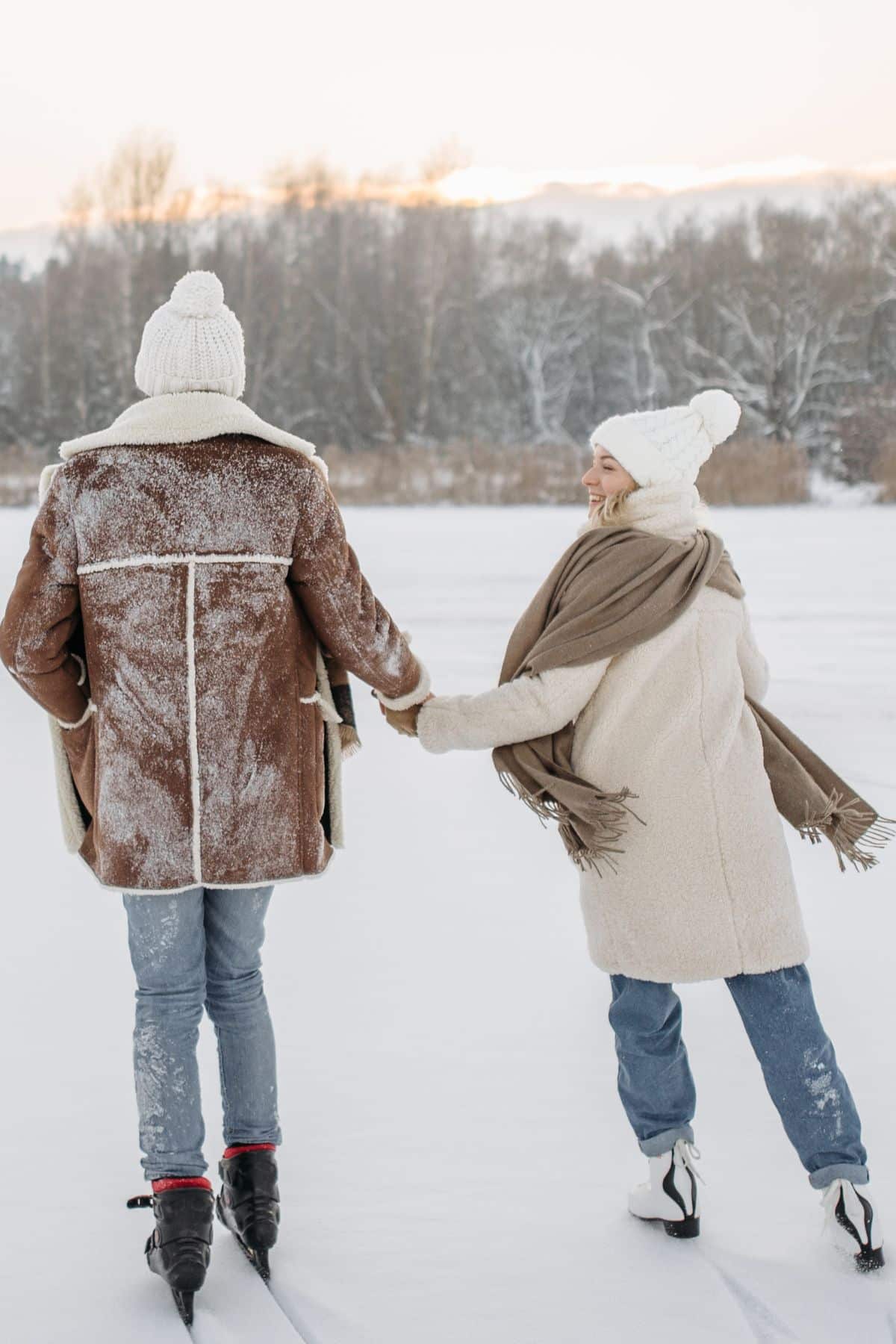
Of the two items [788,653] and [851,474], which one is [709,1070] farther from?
[851,474]

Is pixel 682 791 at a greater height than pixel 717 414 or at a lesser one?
lesser

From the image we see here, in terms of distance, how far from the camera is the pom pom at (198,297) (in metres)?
2.15

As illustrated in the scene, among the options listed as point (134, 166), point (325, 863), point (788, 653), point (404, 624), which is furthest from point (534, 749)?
point (134, 166)

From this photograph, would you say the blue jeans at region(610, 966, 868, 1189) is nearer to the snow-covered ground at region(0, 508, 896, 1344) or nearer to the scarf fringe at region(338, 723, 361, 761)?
the snow-covered ground at region(0, 508, 896, 1344)

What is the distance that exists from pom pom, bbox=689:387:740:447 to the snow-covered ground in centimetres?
126

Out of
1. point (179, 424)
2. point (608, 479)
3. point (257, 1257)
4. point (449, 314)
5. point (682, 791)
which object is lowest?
point (449, 314)

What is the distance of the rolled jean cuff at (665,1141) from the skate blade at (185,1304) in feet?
2.44

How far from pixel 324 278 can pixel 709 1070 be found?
41195 millimetres

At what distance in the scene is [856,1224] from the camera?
2.21m

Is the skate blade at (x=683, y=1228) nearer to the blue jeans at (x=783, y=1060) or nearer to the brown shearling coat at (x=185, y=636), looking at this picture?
the blue jeans at (x=783, y=1060)

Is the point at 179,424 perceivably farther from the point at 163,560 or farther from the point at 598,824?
the point at 598,824

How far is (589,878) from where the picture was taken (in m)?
2.37

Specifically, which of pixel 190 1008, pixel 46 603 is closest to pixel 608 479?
pixel 46 603

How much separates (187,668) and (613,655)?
0.64 metres
